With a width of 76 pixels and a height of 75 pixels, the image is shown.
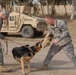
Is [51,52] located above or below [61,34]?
below

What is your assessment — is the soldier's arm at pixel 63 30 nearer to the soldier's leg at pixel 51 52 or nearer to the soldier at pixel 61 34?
the soldier at pixel 61 34

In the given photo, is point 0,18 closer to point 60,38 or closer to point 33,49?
point 33,49

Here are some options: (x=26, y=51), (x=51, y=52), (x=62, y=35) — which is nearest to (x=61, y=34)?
(x=62, y=35)

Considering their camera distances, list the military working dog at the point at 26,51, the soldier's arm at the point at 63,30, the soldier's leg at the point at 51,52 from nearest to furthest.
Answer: the soldier's arm at the point at 63,30, the military working dog at the point at 26,51, the soldier's leg at the point at 51,52

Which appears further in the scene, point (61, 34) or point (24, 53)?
point (24, 53)

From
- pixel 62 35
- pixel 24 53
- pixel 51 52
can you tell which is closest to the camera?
pixel 62 35

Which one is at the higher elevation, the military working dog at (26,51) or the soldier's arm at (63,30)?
the soldier's arm at (63,30)

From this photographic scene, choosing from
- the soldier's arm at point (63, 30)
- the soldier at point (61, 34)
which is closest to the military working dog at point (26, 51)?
the soldier at point (61, 34)

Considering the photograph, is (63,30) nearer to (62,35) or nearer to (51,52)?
(62,35)

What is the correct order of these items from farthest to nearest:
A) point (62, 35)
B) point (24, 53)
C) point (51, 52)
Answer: point (51, 52) < point (24, 53) < point (62, 35)

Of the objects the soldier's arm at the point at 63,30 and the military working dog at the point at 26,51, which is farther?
the military working dog at the point at 26,51

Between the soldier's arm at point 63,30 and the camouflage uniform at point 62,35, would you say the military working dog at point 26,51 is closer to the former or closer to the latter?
the camouflage uniform at point 62,35

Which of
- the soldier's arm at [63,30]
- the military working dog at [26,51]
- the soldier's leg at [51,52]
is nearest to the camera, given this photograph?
the soldier's arm at [63,30]

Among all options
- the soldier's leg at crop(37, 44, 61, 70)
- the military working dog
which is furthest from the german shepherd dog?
the soldier's leg at crop(37, 44, 61, 70)
